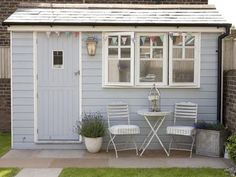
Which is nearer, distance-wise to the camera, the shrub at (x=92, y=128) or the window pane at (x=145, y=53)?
the shrub at (x=92, y=128)

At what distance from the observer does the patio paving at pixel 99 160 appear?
7.71m

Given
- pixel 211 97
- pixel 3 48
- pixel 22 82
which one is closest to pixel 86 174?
pixel 22 82

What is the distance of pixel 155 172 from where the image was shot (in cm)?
715

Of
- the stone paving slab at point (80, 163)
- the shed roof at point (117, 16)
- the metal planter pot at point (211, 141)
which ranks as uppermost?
the shed roof at point (117, 16)

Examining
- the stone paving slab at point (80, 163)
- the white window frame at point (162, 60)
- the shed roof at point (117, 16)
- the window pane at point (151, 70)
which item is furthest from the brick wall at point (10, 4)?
the stone paving slab at point (80, 163)

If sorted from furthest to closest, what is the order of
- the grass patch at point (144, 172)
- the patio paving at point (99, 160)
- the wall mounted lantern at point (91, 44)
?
the wall mounted lantern at point (91, 44) → the patio paving at point (99, 160) → the grass patch at point (144, 172)

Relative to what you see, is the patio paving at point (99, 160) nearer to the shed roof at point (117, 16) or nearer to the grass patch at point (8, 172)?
the grass patch at point (8, 172)

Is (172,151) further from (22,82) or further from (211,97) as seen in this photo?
(22,82)

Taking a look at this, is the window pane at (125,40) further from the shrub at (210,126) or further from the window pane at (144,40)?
the shrub at (210,126)

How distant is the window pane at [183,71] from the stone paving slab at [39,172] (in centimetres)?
337

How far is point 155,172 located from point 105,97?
8.13 ft

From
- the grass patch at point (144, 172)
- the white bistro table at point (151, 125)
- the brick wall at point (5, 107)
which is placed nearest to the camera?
the grass patch at point (144, 172)

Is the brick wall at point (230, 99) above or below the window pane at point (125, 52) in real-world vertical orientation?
below

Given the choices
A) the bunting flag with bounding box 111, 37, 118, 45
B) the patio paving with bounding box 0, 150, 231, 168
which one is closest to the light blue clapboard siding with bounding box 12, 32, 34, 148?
the patio paving with bounding box 0, 150, 231, 168
